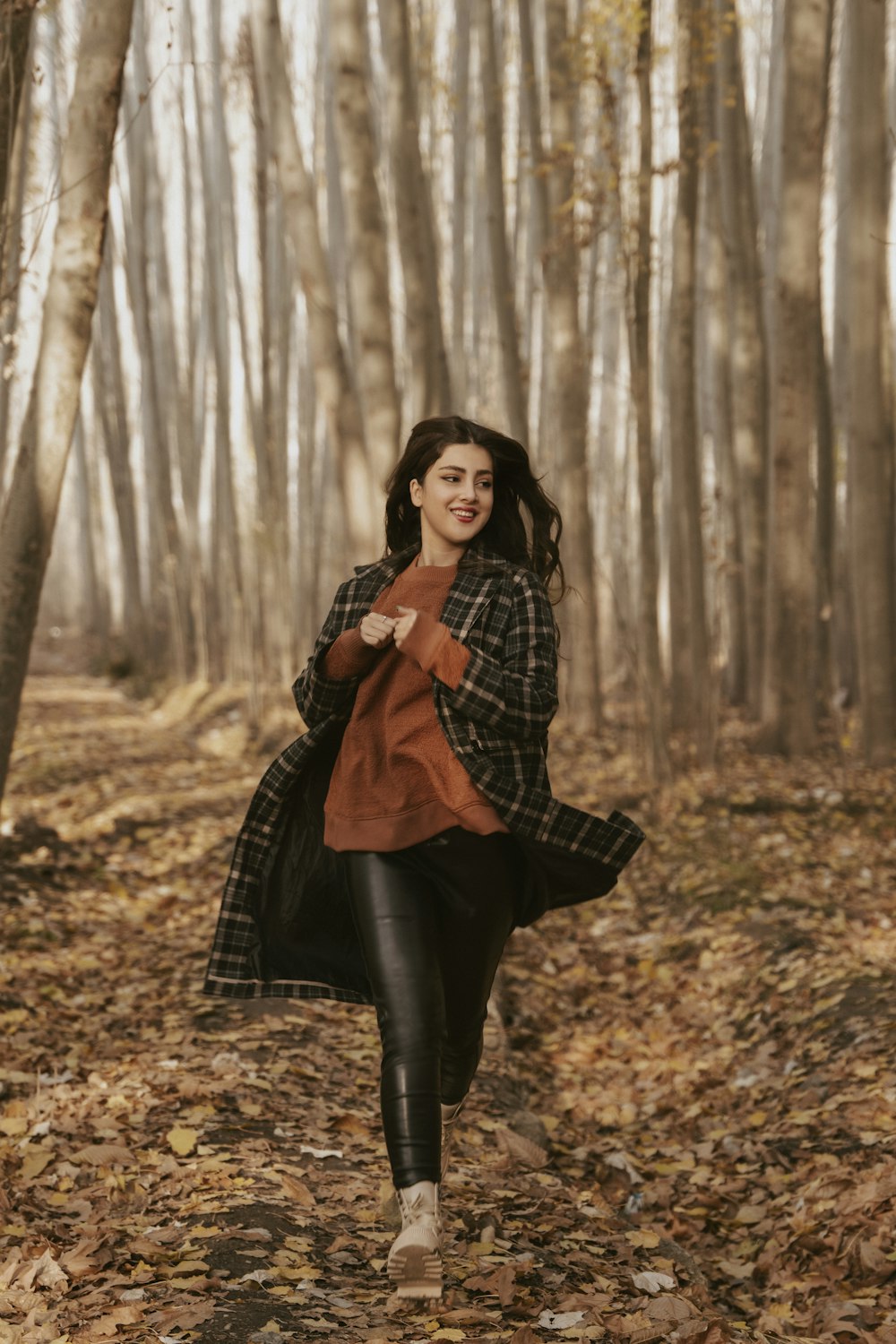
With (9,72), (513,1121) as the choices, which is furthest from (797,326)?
(513,1121)

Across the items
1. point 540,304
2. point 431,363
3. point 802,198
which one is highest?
point 540,304

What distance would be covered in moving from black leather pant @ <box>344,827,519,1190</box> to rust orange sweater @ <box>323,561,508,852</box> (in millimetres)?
53

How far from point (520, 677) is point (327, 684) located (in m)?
0.45

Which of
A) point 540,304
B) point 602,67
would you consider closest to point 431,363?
point 602,67

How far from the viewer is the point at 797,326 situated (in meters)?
9.27

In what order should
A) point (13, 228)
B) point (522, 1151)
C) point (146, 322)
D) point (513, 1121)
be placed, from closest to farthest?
1. point (522, 1151)
2. point (513, 1121)
3. point (13, 228)
4. point (146, 322)

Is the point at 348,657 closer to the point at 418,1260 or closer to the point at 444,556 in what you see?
Result: the point at 444,556

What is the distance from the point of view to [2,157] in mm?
5105

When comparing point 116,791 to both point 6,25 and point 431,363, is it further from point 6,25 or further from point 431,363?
point 6,25

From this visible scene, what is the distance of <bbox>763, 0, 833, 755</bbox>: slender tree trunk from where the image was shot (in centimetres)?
902

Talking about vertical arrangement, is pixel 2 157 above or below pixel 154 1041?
above

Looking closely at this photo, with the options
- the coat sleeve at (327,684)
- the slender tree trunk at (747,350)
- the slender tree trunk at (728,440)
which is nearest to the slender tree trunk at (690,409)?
the slender tree trunk at (747,350)

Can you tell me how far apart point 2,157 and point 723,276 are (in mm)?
10067

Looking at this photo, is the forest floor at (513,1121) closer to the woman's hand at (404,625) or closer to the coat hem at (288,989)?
the coat hem at (288,989)
